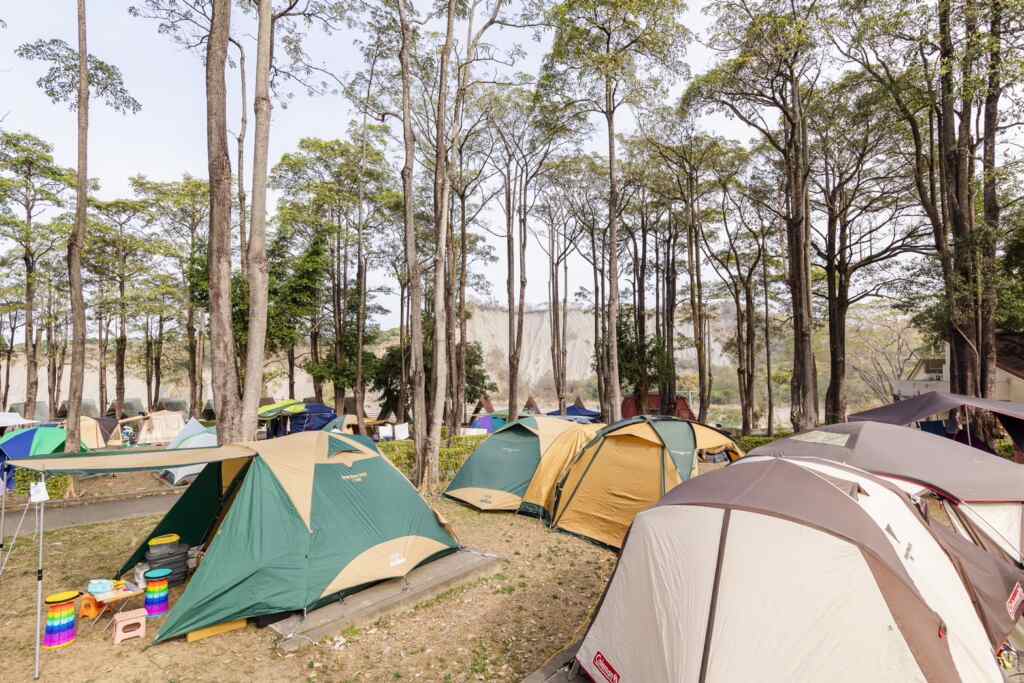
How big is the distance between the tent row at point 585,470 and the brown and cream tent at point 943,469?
4.86 feet

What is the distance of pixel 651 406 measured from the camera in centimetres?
2633

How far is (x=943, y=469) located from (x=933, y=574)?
2.87 metres

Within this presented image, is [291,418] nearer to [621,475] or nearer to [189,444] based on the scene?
[189,444]

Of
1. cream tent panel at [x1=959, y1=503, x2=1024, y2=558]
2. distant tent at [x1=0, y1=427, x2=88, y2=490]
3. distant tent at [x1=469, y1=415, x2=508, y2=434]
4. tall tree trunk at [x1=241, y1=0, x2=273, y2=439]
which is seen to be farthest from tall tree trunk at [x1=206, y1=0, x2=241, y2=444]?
distant tent at [x1=469, y1=415, x2=508, y2=434]

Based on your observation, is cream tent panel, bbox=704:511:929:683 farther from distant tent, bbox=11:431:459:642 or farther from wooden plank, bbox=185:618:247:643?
wooden plank, bbox=185:618:247:643

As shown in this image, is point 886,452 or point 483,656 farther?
point 886,452

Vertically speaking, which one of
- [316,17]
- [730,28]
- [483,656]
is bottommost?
[483,656]

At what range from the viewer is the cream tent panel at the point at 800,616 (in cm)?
269

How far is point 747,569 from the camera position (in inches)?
117

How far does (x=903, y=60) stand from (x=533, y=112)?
10.8 m

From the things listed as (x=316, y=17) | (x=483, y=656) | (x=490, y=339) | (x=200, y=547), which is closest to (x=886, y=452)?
(x=483, y=656)

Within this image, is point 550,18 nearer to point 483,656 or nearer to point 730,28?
point 730,28

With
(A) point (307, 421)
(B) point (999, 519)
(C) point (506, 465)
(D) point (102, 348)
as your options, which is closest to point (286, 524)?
(C) point (506, 465)

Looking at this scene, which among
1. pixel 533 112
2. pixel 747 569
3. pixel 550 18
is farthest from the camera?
pixel 533 112
